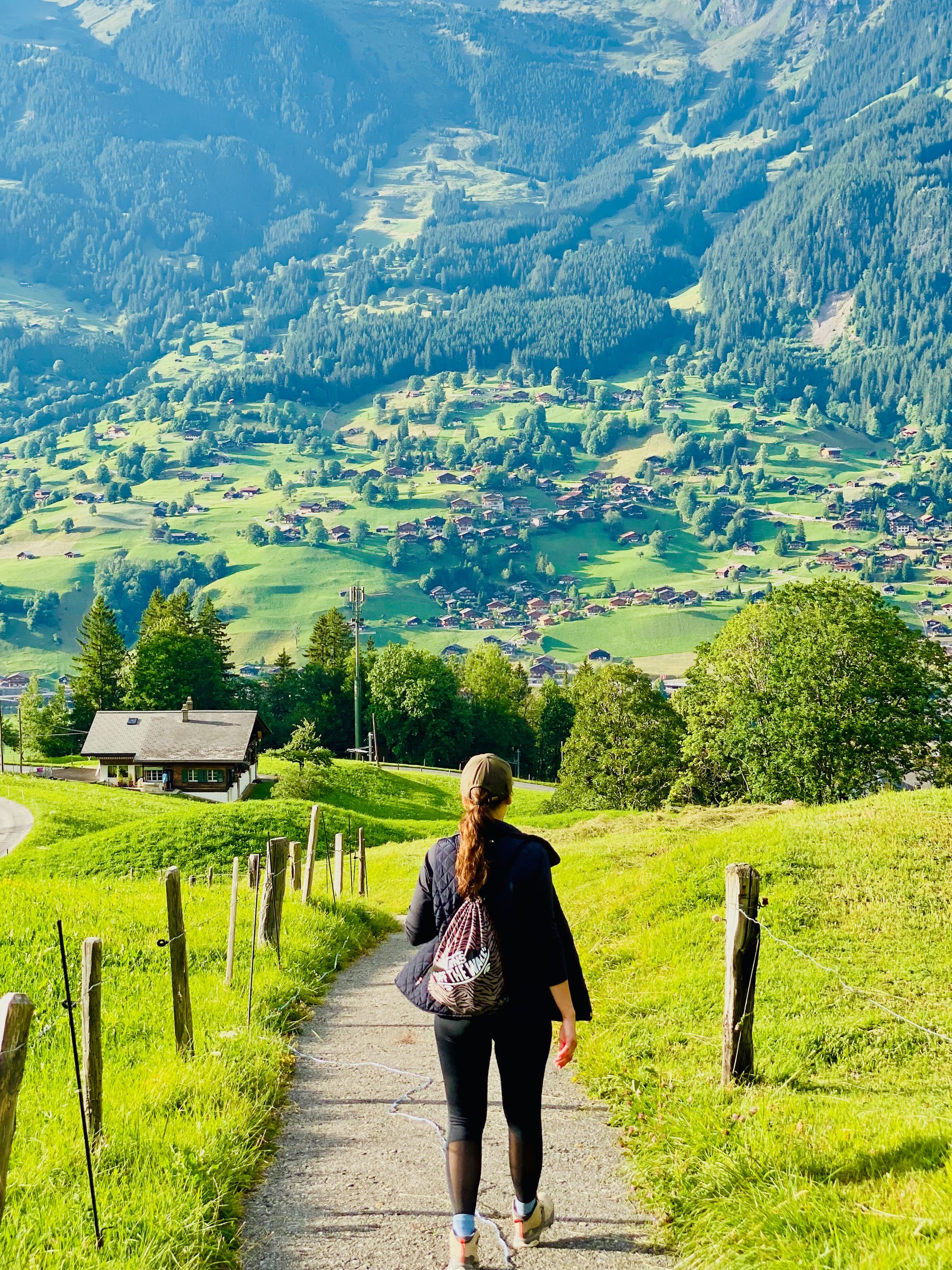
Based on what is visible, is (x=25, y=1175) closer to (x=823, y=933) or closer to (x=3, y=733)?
(x=823, y=933)

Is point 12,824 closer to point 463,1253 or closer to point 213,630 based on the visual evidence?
point 463,1253

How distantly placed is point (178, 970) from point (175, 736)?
7570 cm

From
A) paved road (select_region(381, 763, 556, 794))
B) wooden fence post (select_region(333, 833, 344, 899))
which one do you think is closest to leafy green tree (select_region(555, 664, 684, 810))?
paved road (select_region(381, 763, 556, 794))

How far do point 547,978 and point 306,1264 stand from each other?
7.77 ft

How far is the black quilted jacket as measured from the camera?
675cm

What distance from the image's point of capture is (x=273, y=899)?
1490 centimetres

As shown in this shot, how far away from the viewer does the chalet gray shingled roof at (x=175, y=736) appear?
80875 mm

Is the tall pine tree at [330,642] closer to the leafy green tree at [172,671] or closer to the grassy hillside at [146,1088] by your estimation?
the leafy green tree at [172,671]

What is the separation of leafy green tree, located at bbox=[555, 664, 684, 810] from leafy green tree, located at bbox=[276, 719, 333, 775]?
21827mm

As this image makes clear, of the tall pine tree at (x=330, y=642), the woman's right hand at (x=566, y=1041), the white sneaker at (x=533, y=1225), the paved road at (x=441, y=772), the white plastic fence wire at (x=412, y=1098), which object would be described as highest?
the tall pine tree at (x=330, y=642)

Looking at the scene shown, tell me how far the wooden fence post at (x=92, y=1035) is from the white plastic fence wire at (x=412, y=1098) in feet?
8.49

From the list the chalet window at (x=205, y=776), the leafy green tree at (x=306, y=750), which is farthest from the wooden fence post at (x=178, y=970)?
the chalet window at (x=205, y=776)

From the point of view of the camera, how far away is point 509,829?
692cm

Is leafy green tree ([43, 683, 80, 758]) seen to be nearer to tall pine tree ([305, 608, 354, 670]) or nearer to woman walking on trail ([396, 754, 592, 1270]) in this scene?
tall pine tree ([305, 608, 354, 670])
